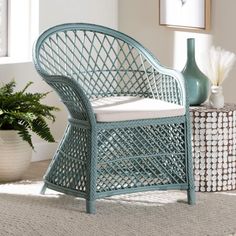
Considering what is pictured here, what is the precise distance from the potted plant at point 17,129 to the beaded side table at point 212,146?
2.60 feet

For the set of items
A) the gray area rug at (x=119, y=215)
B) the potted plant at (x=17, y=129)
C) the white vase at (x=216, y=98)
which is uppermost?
the white vase at (x=216, y=98)

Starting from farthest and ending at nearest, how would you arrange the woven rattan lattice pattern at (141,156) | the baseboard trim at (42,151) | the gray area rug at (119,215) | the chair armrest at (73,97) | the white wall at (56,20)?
1. the baseboard trim at (42,151)
2. the white wall at (56,20)
3. the woven rattan lattice pattern at (141,156)
4. the chair armrest at (73,97)
5. the gray area rug at (119,215)

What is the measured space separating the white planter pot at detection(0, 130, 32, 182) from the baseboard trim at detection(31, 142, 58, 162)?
492 millimetres

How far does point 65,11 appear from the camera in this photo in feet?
16.4

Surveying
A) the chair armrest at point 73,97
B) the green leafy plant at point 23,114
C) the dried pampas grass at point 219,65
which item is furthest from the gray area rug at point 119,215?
the dried pampas grass at point 219,65

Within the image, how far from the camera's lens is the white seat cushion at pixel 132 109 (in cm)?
371

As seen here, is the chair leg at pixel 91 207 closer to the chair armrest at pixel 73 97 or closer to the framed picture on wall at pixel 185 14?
the chair armrest at pixel 73 97

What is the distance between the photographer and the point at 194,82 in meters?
4.21

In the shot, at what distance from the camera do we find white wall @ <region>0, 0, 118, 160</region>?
4.82m

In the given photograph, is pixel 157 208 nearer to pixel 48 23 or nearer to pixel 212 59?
pixel 212 59

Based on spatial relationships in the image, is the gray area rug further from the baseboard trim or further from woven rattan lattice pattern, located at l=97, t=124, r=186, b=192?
the baseboard trim

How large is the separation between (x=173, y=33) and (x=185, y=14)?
198 mm

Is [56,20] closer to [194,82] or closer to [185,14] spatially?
[185,14]

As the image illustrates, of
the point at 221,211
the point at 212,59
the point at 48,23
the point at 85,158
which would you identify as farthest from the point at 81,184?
the point at 48,23
